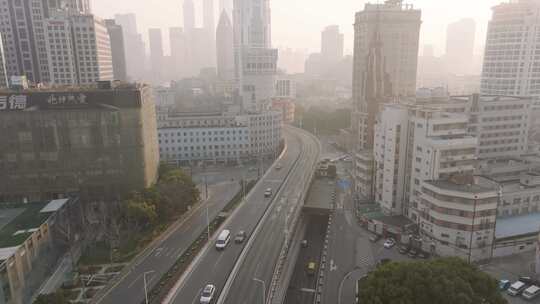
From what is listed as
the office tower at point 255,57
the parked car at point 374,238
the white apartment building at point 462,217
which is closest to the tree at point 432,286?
the white apartment building at point 462,217

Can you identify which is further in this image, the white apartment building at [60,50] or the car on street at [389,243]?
the white apartment building at [60,50]

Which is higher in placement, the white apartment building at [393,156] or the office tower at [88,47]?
the office tower at [88,47]

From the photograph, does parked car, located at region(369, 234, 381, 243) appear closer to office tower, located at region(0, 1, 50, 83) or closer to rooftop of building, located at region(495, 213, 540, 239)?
rooftop of building, located at region(495, 213, 540, 239)

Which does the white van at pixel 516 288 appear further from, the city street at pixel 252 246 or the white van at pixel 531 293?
the city street at pixel 252 246

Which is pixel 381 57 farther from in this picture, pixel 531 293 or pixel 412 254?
pixel 531 293

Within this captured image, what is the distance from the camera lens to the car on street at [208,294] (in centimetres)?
2967

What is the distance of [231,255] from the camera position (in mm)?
37625

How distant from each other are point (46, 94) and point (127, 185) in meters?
14.1

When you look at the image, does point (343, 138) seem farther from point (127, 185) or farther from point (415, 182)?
point (127, 185)

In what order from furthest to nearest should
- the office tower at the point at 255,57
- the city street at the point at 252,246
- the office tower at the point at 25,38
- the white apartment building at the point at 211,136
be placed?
the office tower at the point at 255,57 → the office tower at the point at 25,38 → the white apartment building at the point at 211,136 → the city street at the point at 252,246

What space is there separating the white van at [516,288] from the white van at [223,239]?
2722cm

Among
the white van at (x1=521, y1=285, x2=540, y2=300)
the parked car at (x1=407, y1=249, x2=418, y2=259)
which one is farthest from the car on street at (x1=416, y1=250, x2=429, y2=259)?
the white van at (x1=521, y1=285, x2=540, y2=300)

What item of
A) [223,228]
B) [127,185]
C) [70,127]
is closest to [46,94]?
[70,127]

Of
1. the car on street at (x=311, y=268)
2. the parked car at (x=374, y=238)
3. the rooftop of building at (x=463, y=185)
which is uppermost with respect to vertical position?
the rooftop of building at (x=463, y=185)
